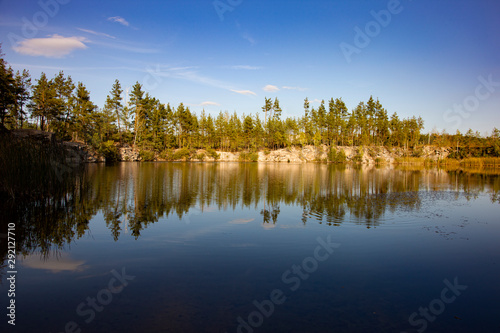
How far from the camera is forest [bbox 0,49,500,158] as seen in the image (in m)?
56.8

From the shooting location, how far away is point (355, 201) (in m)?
17.6

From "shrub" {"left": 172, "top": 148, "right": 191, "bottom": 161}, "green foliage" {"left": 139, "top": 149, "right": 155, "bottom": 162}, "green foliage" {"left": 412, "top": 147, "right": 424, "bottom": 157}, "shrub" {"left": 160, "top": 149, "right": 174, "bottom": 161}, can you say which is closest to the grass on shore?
"green foliage" {"left": 412, "top": 147, "right": 424, "bottom": 157}

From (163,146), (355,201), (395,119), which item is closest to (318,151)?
(395,119)

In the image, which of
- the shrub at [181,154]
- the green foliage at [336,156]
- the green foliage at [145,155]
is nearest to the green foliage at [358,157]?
the green foliage at [336,156]

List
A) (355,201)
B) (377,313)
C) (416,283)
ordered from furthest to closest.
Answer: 1. (355,201)
2. (416,283)
3. (377,313)

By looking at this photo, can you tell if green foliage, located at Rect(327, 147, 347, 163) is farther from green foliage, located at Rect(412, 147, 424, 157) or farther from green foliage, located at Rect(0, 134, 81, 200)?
green foliage, located at Rect(0, 134, 81, 200)

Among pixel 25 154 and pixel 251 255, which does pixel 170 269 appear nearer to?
pixel 251 255

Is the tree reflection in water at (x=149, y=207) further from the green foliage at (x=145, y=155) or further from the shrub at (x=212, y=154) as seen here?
the shrub at (x=212, y=154)

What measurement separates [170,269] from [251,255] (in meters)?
2.34

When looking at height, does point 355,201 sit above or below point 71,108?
below

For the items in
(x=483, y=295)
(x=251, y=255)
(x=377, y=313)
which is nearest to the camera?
(x=377, y=313)

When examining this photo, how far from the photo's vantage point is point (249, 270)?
7.17 metres

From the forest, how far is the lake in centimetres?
5084

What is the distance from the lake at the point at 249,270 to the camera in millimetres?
5086
